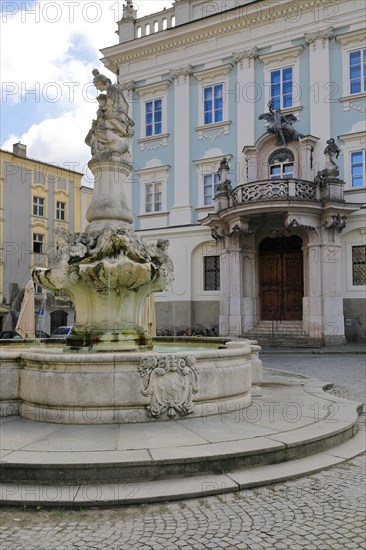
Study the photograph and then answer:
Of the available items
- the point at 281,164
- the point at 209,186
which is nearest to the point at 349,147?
the point at 281,164

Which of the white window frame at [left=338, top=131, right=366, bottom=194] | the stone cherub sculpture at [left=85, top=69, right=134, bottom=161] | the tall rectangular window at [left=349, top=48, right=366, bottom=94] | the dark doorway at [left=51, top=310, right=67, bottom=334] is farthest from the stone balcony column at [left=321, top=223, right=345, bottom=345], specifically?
the dark doorway at [left=51, top=310, right=67, bottom=334]

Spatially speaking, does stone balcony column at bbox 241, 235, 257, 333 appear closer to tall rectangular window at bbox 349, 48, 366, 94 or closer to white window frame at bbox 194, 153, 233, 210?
white window frame at bbox 194, 153, 233, 210

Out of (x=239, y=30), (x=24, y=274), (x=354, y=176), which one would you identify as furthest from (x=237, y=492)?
(x=24, y=274)

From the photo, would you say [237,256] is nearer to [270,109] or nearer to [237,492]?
[270,109]

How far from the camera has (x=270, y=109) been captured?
2520 cm

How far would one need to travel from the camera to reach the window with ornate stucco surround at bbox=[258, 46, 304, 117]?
25.5m

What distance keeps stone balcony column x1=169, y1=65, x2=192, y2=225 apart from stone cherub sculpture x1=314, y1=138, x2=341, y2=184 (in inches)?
290

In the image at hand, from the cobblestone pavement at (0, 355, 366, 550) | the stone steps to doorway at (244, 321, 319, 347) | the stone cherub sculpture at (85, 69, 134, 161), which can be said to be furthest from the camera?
the stone steps to doorway at (244, 321, 319, 347)

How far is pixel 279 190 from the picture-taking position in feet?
73.8

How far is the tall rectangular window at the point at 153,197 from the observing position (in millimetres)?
28984

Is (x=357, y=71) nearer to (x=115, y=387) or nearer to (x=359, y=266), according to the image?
(x=359, y=266)

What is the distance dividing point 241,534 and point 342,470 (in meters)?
1.96

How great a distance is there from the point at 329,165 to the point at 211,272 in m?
7.93

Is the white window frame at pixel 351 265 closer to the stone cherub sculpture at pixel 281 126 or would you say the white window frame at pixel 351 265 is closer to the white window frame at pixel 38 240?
the stone cherub sculpture at pixel 281 126
